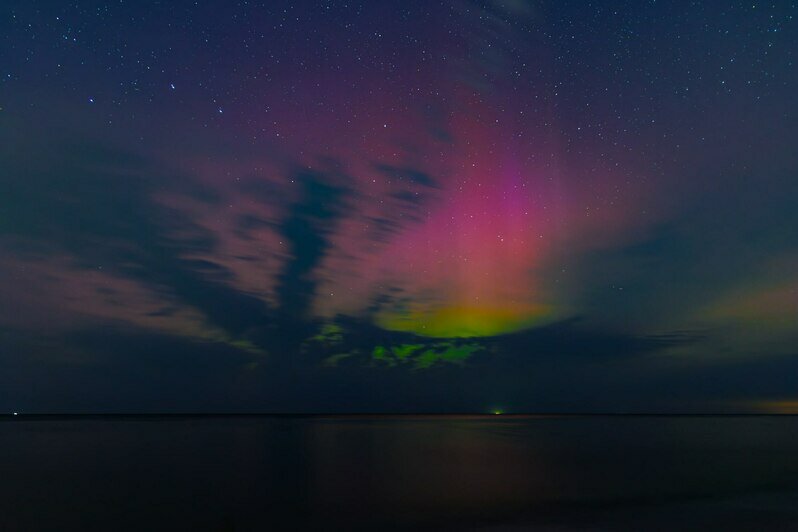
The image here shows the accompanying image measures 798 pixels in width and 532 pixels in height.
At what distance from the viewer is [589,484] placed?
21266 mm

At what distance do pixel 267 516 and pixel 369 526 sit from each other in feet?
10.5

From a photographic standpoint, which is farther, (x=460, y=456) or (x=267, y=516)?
(x=460, y=456)

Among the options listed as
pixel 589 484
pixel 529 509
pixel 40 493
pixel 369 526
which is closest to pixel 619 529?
pixel 529 509

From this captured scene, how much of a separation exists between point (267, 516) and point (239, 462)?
14.0m

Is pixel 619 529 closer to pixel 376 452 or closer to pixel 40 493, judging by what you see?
pixel 40 493

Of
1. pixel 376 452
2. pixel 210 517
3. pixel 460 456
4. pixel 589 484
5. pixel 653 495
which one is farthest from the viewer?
pixel 376 452

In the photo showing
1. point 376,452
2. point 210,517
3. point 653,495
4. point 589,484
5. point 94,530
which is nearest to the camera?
point 94,530

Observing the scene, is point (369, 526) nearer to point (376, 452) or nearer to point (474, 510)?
point (474, 510)

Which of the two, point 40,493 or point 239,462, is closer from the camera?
point 40,493

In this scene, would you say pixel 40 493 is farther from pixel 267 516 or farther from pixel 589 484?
pixel 589 484

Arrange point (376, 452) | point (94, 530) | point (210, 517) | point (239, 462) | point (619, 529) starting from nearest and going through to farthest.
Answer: point (619, 529), point (94, 530), point (210, 517), point (239, 462), point (376, 452)

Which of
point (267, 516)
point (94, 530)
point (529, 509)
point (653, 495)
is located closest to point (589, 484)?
point (653, 495)

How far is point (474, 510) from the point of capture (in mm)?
15992

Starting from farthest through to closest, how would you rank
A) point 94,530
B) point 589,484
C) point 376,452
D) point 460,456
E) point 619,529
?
1. point 376,452
2. point 460,456
3. point 589,484
4. point 94,530
5. point 619,529
